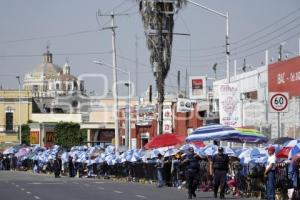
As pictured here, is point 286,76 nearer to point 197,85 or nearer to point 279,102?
point 197,85

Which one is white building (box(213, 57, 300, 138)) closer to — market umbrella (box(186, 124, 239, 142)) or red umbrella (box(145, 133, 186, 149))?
market umbrella (box(186, 124, 239, 142))

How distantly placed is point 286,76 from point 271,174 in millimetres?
18585

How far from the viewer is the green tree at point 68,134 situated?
110000 mm

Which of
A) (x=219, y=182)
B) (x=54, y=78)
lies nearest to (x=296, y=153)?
(x=219, y=182)

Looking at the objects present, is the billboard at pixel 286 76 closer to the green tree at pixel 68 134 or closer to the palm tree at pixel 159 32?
the palm tree at pixel 159 32

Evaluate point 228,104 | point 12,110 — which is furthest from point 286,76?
point 12,110

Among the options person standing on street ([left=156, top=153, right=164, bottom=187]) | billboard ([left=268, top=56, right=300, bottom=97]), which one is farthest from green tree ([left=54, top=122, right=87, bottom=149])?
person standing on street ([left=156, top=153, right=164, bottom=187])

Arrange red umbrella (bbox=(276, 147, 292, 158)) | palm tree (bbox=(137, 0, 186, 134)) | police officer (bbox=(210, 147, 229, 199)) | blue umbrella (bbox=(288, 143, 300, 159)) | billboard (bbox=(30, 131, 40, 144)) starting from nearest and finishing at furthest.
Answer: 1. blue umbrella (bbox=(288, 143, 300, 159))
2. red umbrella (bbox=(276, 147, 292, 158))
3. police officer (bbox=(210, 147, 229, 199))
4. palm tree (bbox=(137, 0, 186, 134))
5. billboard (bbox=(30, 131, 40, 144))

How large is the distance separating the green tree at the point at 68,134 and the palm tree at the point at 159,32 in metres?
60.2

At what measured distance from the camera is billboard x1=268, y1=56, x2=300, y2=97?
42.2m

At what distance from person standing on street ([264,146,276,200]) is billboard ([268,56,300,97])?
54.0 feet

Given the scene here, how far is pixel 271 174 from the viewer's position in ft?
84.8

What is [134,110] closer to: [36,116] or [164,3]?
[164,3]

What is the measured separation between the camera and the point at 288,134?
4250 cm
